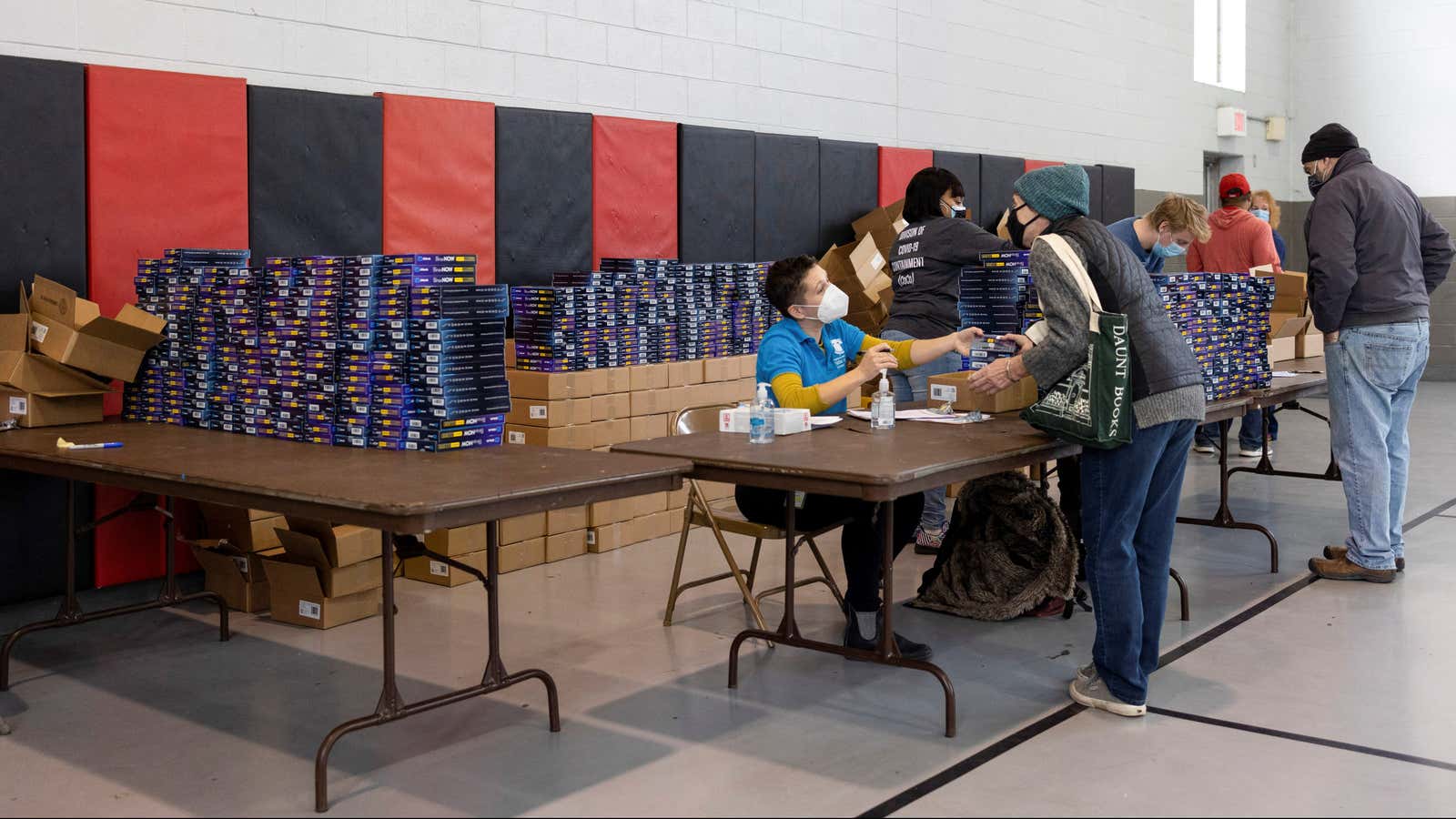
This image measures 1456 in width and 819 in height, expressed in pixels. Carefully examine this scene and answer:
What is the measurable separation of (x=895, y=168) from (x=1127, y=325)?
560cm

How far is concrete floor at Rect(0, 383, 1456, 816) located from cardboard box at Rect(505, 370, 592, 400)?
0.91 m

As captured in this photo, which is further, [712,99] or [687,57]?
[712,99]

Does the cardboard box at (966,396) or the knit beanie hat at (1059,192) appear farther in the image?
the cardboard box at (966,396)

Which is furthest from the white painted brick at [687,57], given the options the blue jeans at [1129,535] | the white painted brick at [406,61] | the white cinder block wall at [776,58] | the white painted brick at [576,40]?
the blue jeans at [1129,535]

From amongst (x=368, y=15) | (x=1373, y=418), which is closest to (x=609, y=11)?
(x=368, y=15)

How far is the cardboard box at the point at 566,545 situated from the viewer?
5969mm

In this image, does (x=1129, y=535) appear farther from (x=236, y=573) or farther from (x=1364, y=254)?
(x=236, y=573)

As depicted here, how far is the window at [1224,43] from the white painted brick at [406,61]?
33.3 ft

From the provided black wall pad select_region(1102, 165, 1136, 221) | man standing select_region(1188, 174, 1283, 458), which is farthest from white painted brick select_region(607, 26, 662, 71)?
black wall pad select_region(1102, 165, 1136, 221)

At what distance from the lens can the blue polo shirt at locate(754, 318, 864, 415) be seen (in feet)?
14.6

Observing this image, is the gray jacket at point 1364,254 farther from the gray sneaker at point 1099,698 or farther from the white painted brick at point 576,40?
the white painted brick at point 576,40

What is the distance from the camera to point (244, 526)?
16.7 feet

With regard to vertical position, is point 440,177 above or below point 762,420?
above

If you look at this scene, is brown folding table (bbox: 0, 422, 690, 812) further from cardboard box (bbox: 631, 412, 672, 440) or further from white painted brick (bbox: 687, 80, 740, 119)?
white painted brick (bbox: 687, 80, 740, 119)
